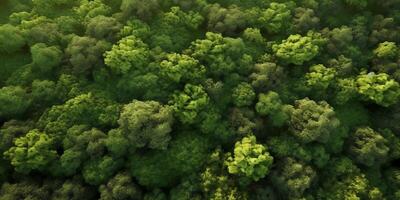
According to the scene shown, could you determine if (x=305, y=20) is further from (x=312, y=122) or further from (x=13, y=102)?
(x=13, y=102)

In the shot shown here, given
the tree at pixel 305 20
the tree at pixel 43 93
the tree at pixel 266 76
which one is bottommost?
the tree at pixel 266 76

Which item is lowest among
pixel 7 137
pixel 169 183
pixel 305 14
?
pixel 169 183

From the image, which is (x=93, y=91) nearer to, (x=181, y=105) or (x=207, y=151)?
(x=181, y=105)

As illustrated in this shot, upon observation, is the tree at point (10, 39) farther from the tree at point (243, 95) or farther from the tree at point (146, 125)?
the tree at point (243, 95)

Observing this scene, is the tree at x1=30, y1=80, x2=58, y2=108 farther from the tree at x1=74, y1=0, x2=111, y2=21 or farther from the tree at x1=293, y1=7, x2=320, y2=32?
the tree at x1=293, y1=7, x2=320, y2=32

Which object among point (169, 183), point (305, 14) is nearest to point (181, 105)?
point (169, 183)

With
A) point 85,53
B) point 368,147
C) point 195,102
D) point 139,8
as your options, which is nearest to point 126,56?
point 85,53

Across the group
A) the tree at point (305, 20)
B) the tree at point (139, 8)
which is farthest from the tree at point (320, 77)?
the tree at point (139, 8)

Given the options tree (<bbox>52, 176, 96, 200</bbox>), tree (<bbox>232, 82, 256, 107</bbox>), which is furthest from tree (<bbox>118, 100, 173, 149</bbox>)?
tree (<bbox>232, 82, 256, 107</bbox>)
